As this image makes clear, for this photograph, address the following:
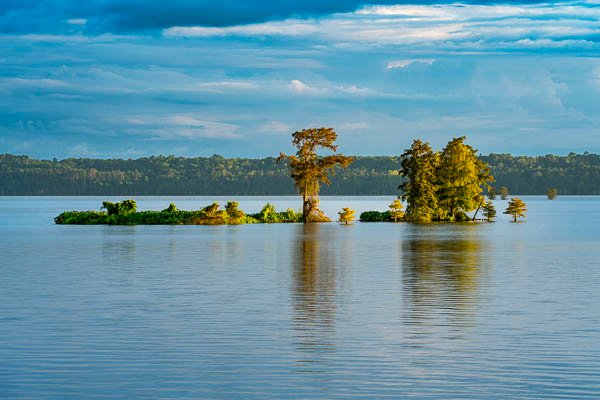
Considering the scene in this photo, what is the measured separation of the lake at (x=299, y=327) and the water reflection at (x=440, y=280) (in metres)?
0.10

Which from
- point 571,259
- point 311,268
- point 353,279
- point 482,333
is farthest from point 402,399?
point 571,259

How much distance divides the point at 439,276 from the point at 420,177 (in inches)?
2192

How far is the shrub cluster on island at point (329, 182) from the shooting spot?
88188mm

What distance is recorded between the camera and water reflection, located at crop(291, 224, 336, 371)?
20031 millimetres

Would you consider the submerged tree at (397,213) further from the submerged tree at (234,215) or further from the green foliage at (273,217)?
the submerged tree at (234,215)

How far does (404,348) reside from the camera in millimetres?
19938

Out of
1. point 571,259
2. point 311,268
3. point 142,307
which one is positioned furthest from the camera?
point 571,259

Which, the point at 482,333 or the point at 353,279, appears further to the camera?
the point at 353,279

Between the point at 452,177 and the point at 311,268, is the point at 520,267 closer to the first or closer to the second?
the point at 311,268

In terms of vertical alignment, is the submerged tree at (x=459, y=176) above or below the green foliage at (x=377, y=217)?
above

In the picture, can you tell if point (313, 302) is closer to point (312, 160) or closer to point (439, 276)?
point (439, 276)

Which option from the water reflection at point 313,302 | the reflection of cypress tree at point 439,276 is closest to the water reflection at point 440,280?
the reflection of cypress tree at point 439,276

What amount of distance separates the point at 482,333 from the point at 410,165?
232 feet

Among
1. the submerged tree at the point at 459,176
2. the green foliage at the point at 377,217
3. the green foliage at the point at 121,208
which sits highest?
the submerged tree at the point at 459,176
